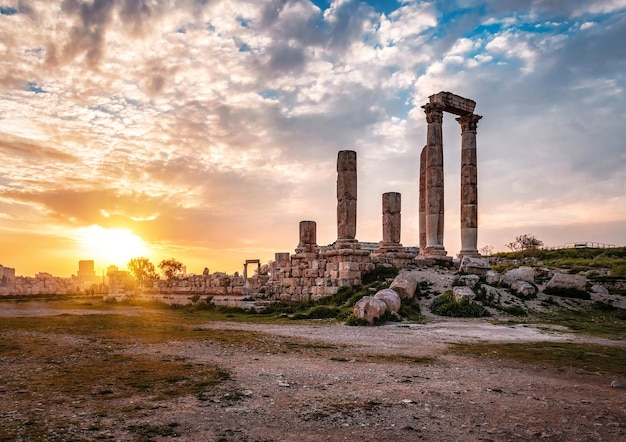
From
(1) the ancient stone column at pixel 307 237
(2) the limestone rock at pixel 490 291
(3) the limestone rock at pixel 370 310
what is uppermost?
(1) the ancient stone column at pixel 307 237

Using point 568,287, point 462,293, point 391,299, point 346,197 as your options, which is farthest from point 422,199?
point 391,299

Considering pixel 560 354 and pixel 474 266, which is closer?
pixel 560 354

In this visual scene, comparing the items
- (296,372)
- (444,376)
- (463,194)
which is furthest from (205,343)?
(463,194)

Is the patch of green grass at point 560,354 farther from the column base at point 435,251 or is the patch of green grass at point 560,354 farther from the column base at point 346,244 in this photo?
the column base at point 435,251

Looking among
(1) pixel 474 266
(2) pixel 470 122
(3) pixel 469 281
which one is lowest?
(3) pixel 469 281

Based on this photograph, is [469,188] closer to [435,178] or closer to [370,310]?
[435,178]

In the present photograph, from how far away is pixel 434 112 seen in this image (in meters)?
26.3

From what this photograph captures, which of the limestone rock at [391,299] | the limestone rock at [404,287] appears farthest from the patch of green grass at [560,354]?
the limestone rock at [404,287]

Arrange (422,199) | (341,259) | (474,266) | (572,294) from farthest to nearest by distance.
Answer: (422,199) → (474,266) → (341,259) → (572,294)

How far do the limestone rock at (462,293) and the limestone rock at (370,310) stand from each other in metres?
3.37

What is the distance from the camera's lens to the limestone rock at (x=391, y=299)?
1569cm

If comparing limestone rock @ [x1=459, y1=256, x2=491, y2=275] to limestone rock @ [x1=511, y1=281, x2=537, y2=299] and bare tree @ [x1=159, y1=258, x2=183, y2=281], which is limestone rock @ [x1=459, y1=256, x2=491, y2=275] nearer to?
limestone rock @ [x1=511, y1=281, x2=537, y2=299]

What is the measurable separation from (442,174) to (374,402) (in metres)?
21.8

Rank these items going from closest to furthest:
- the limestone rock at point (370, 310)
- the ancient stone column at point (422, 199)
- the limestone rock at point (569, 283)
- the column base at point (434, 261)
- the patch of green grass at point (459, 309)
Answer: the limestone rock at point (370, 310) < the patch of green grass at point (459, 309) < the limestone rock at point (569, 283) < the column base at point (434, 261) < the ancient stone column at point (422, 199)
